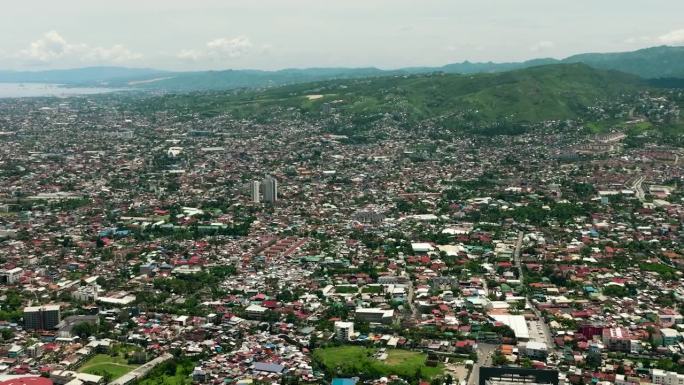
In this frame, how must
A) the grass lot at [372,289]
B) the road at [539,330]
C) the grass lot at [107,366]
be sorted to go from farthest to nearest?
the grass lot at [372,289]
the road at [539,330]
the grass lot at [107,366]

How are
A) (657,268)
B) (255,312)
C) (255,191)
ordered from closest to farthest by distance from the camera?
1. (255,312)
2. (657,268)
3. (255,191)

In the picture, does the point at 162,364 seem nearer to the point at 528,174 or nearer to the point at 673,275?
the point at 673,275

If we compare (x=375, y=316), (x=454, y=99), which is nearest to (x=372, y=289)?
(x=375, y=316)

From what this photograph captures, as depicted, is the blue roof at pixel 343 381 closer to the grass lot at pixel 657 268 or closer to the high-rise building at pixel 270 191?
the grass lot at pixel 657 268

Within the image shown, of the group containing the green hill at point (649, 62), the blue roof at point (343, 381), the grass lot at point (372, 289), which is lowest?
the grass lot at point (372, 289)

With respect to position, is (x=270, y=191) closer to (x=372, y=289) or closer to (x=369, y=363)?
(x=372, y=289)

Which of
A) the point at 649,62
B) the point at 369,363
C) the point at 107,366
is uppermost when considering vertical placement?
the point at 649,62

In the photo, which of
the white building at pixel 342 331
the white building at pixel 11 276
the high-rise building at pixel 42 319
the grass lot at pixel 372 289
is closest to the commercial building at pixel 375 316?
the white building at pixel 342 331
